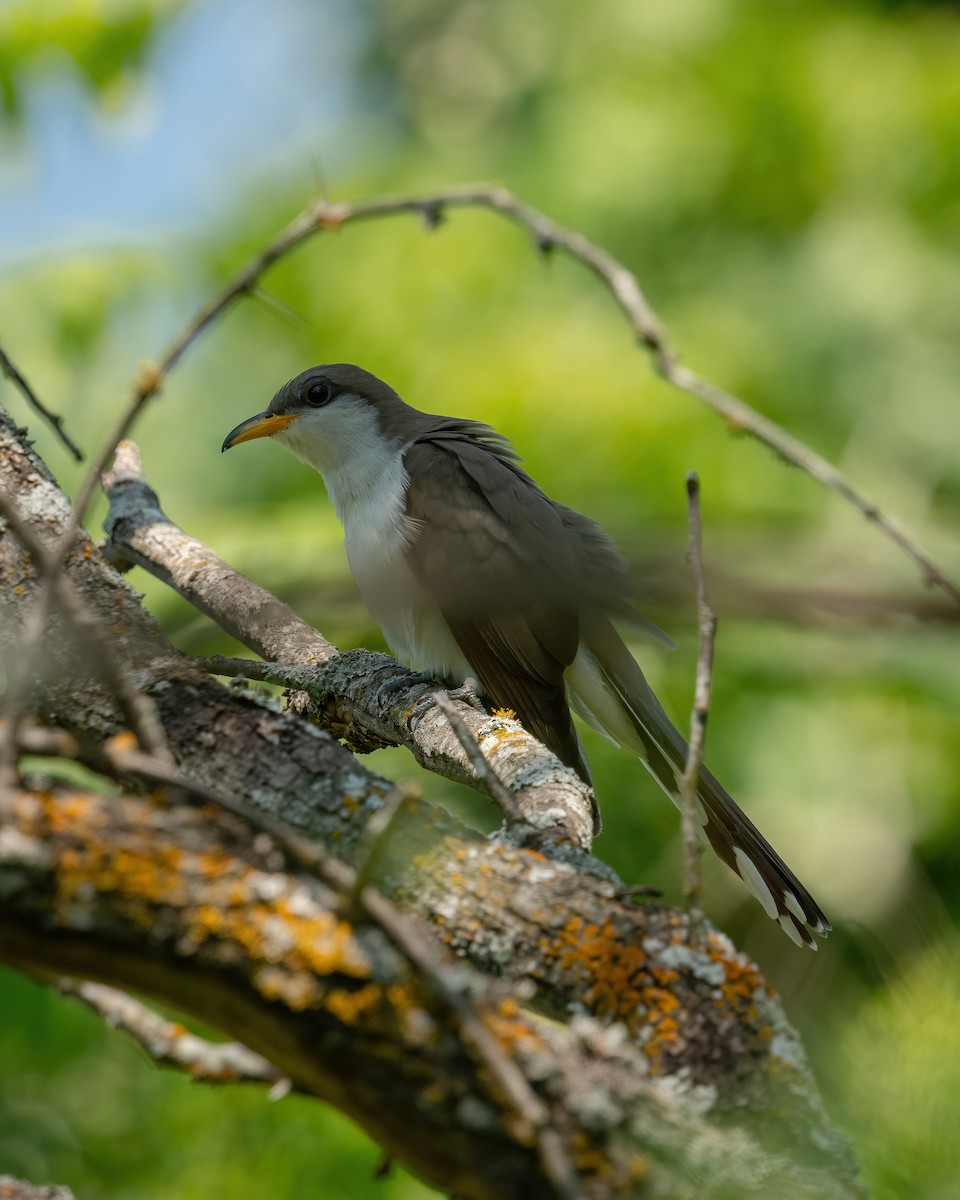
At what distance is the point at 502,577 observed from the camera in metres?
3.65

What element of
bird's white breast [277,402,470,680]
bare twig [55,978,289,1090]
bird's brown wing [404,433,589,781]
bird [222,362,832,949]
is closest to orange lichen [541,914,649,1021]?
bare twig [55,978,289,1090]

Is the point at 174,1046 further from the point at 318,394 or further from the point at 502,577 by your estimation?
the point at 318,394

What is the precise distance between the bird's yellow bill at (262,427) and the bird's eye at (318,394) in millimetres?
103

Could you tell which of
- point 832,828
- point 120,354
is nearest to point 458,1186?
point 832,828

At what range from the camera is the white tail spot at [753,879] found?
9.13 feet

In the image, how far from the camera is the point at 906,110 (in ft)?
31.3

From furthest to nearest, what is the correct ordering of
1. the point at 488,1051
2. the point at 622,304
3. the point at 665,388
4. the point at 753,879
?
the point at 665,388
the point at 753,879
the point at 622,304
the point at 488,1051

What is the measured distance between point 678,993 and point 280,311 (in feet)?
3.95

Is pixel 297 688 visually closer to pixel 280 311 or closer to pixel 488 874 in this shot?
pixel 280 311

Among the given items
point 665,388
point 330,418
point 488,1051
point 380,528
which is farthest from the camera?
point 665,388

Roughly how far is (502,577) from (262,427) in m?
1.42

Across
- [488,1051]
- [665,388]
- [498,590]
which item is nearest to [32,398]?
[488,1051]

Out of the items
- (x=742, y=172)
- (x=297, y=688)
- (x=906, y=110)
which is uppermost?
(x=906, y=110)

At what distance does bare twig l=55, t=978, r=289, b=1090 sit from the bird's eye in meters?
3.09
